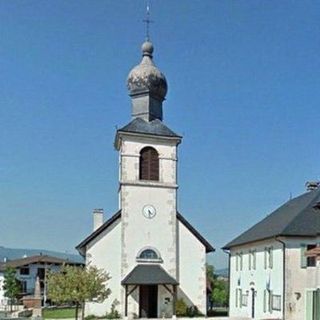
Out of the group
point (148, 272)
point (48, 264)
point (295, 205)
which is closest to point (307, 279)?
point (295, 205)

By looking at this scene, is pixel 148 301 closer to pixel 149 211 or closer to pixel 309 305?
pixel 149 211

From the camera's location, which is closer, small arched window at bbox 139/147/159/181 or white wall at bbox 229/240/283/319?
white wall at bbox 229/240/283/319

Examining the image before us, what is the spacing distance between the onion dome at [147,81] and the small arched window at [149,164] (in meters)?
4.26

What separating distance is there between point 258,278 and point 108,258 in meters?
10.0

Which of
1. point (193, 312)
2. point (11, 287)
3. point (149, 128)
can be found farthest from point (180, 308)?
point (11, 287)

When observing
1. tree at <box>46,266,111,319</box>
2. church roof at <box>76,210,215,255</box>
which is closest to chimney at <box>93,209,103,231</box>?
church roof at <box>76,210,215,255</box>

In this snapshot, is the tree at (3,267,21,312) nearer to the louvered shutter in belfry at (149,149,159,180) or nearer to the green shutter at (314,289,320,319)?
the louvered shutter in belfry at (149,149,159,180)

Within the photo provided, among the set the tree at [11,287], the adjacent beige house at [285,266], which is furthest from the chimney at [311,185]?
the tree at [11,287]

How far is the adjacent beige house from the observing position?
31828mm

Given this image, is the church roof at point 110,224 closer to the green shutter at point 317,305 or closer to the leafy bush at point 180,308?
the leafy bush at point 180,308

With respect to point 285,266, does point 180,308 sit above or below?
below

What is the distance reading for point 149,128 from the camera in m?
39.8

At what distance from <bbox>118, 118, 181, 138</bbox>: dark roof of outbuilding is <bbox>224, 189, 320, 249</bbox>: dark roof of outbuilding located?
8.83 meters

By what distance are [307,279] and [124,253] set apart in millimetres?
12086
